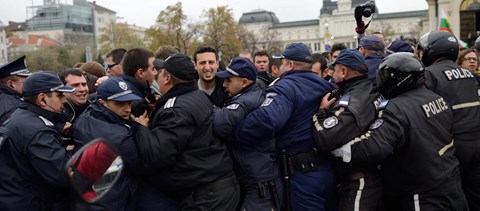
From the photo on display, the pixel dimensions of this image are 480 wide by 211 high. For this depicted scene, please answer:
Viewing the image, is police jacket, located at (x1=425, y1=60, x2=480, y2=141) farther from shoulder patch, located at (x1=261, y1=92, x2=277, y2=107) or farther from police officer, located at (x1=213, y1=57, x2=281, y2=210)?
police officer, located at (x1=213, y1=57, x2=281, y2=210)

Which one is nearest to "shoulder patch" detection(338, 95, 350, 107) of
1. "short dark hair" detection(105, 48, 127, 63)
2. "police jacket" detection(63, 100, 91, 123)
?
"police jacket" detection(63, 100, 91, 123)

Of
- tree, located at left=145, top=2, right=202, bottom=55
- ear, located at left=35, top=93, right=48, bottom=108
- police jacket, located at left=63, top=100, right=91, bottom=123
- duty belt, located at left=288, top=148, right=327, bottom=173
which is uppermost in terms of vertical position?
tree, located at left=145, top=2, right=202, bottom=55

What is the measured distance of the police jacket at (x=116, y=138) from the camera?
166 inches

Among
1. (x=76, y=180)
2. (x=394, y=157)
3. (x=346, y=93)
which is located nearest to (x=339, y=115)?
(x=346, y=93)

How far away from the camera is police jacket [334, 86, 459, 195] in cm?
427

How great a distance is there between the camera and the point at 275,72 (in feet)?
27.6

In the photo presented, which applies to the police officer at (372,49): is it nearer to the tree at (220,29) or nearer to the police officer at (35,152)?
the police officer at (35,152)

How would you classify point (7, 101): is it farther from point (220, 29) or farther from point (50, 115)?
point (220, 29)

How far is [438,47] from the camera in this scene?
5.38m

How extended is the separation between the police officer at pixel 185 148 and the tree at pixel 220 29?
5493 cm

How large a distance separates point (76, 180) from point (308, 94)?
3.03 metres

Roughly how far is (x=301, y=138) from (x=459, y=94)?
1.88m

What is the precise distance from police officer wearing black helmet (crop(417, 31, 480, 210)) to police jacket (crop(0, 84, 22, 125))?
16.8 feet

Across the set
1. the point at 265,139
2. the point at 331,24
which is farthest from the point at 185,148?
the point at 331,24
